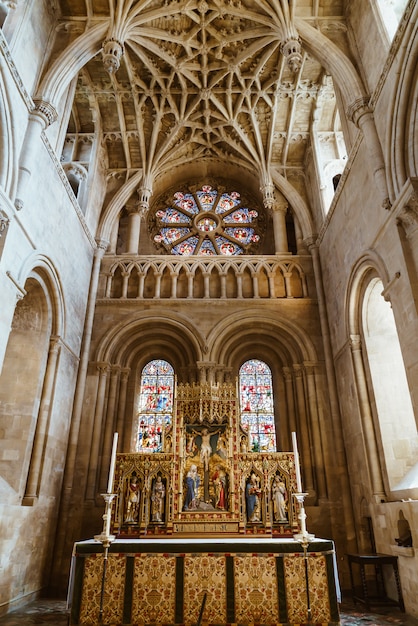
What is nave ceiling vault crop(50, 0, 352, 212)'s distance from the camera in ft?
35.6

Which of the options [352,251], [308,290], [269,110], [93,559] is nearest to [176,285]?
[308,290]

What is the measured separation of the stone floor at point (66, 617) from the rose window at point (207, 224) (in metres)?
10.2

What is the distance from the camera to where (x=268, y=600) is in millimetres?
5898

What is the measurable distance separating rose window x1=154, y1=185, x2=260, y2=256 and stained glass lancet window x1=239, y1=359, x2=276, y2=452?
4219mm

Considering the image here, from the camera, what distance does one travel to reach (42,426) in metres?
9.05

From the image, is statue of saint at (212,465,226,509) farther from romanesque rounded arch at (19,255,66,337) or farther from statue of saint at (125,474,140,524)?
romanesque rounded arch at (19,255,66,337)

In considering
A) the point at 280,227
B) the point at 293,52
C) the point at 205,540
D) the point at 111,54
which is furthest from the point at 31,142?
the point at 280,227

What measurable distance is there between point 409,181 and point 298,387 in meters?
6.25

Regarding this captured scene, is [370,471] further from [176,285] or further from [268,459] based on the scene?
[176,285]

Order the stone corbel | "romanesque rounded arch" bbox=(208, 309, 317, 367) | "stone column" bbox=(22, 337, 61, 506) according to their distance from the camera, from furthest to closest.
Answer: "romanesque rounded arch" bbox=(208, 309, 317, 367) < "stone column" bbox=(22, 337, 61, 506) < the stone corbel

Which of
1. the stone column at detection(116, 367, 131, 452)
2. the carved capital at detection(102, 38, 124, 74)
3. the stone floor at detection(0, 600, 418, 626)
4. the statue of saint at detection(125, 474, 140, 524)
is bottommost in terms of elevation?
the stone floor at detection(0, 600, 418, 626)

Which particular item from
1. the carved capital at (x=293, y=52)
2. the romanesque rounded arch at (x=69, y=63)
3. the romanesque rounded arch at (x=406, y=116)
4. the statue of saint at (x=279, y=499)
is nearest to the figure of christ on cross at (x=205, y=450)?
the statue of saint at (x=279, y=499)

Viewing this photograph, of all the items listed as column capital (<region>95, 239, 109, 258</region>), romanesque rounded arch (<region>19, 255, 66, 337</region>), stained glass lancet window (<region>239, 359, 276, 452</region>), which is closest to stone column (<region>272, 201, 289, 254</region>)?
stained glass lancet window (<region>239, 359, 276, 452</region>)

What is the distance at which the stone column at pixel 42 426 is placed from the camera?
8.53 meters
